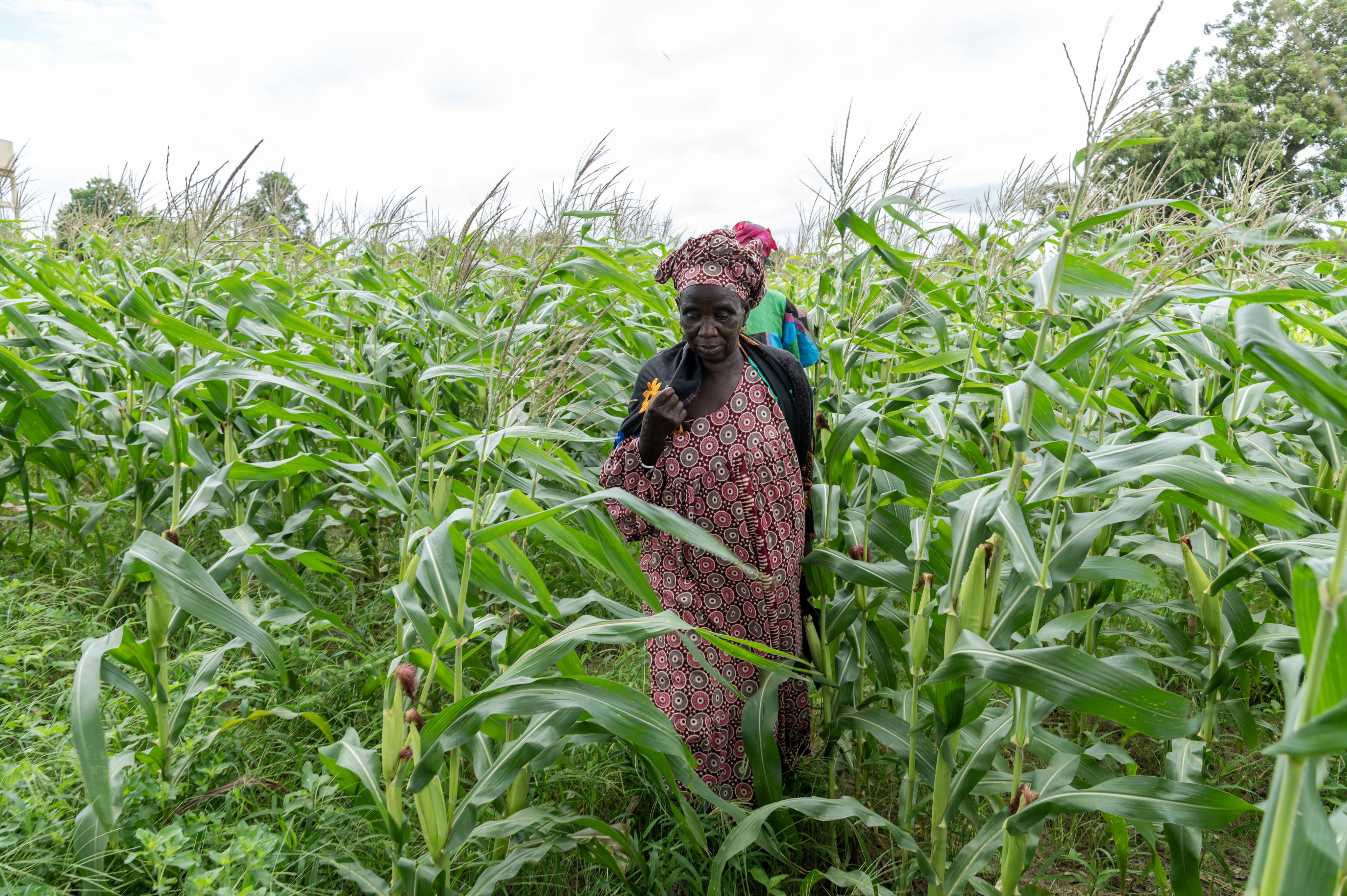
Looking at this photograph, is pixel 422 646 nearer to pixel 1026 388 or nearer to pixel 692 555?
pixel 692 555

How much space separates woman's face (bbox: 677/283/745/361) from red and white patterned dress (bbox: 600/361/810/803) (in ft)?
0.58

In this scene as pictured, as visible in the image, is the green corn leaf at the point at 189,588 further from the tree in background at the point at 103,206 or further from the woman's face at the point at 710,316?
the tree in background at the point at 103,206

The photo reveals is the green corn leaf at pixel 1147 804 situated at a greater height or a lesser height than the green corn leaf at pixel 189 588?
lesser

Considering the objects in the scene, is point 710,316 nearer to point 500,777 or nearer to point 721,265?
point 721,265

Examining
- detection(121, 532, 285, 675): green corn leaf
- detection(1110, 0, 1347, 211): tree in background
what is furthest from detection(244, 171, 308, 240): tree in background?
detection(1110, 0, 1347, 211): tree in background

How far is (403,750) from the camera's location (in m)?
1.64

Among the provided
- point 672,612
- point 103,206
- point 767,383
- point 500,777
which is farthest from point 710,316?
point 103,206

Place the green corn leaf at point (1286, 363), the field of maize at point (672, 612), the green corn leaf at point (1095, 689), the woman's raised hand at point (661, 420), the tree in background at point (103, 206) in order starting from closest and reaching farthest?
the green corn leaf at point (1286, 363) → the green corn leaf at point (1095, 689) → the field of maize at point (672, 612) → the woman's raised hand at point (661, 420) → the tree in background at point (103, 206)

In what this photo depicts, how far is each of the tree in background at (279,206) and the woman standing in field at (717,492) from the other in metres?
2.93

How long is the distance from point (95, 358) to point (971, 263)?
395 cm

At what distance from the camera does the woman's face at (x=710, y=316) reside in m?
2.32

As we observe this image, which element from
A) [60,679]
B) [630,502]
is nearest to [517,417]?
[630,502]

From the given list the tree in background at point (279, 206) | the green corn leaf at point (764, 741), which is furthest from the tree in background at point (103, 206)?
the green corn leaf at point (764, 741)

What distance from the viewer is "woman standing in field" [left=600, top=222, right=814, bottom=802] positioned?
92.8 inches
